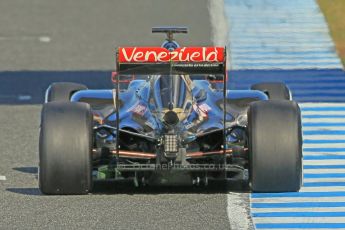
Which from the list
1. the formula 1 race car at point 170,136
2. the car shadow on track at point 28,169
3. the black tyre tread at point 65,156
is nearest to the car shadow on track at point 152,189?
the formula 1 race car at point 170,136

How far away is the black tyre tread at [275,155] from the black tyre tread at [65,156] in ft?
5.67

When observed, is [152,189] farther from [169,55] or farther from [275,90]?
[275,90]

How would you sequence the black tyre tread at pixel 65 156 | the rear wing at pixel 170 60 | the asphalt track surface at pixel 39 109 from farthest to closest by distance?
the rear wing at pixel 170 60 → the black tyre tread at pixel 65 156 → the asphalt track surface at pixel 39 109

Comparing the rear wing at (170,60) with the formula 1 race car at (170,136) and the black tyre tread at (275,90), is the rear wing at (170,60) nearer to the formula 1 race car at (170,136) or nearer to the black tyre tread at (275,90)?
the formula 1 race car at (170,136)

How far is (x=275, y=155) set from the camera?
46.2 feet

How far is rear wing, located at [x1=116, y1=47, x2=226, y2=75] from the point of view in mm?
14539

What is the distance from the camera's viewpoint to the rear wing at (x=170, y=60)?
14.5 metres

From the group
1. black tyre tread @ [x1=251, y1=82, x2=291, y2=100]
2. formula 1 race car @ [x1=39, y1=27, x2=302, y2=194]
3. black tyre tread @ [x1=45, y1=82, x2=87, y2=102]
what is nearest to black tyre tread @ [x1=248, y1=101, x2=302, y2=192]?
formula 1 race car @ [x1=39, y1=27, x2=302, y2=194]

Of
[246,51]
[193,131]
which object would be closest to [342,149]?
[193,131]

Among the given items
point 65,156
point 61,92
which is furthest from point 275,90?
point 65,156

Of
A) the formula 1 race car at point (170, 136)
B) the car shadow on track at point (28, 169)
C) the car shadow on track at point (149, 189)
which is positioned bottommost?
the car shadow on track at point (149, 189)

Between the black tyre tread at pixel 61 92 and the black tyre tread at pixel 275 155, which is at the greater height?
the black tyre tread at pixel 61 92

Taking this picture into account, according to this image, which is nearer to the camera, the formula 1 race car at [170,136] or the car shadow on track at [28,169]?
the formula 1 race car at [170,136]

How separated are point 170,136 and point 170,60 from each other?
3.15 ft
